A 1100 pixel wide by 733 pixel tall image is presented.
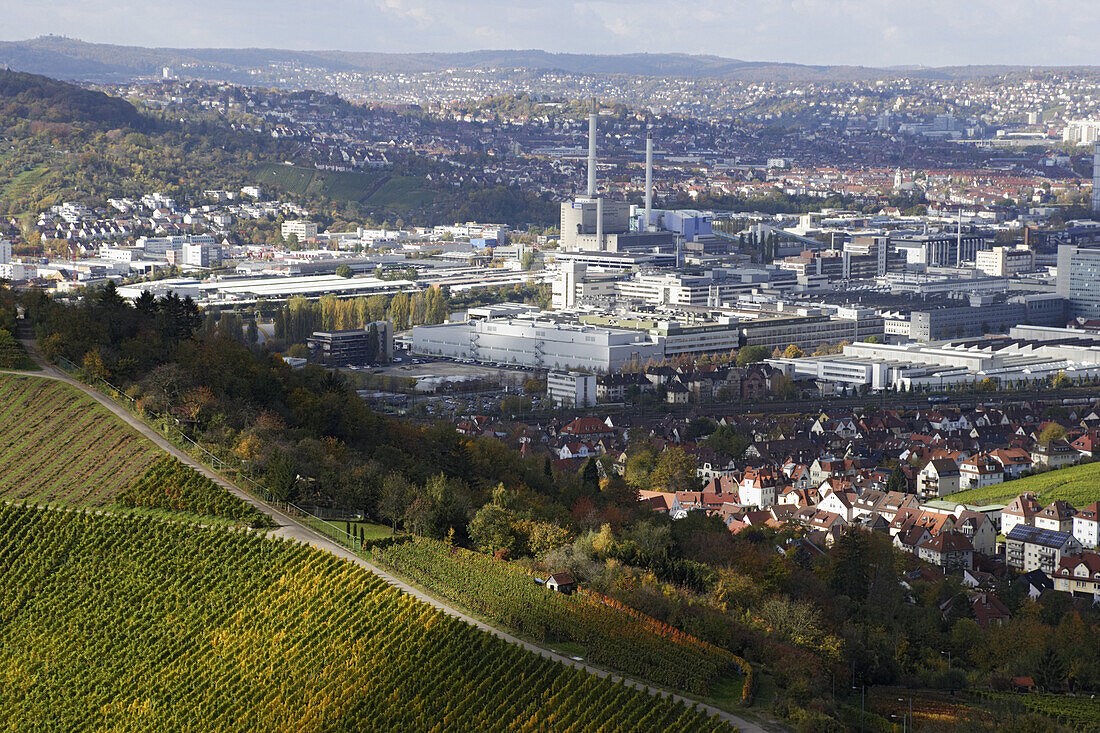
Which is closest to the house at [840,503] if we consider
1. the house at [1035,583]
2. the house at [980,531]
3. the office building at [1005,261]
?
the house at [980,531]

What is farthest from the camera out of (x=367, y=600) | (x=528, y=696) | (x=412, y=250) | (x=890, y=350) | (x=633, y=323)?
(x=412, y=250)

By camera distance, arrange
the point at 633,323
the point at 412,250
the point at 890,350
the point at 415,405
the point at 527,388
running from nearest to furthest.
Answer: the point at 415,405, the point at 527,388, the point at 890,350, the point at 633,323, the point at 412,250

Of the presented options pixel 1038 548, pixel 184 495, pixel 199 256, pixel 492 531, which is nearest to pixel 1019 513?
pixel 1038 548

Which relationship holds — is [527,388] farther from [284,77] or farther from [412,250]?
[284,77]

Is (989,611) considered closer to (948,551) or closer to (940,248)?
(948,551)

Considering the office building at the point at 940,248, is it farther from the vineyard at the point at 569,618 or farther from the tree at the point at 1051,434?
the vineyard at the point at 569,618

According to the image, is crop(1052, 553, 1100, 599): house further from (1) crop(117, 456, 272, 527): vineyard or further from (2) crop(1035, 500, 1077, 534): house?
(1) crop(117, 456, 272, 527): vineyard

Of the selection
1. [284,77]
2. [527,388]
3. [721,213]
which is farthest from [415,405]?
[284,77]
